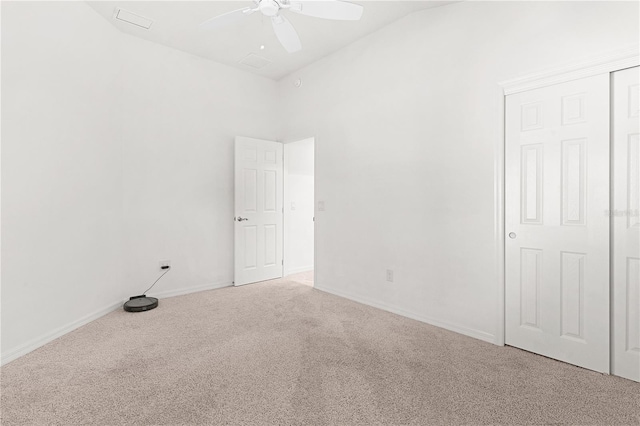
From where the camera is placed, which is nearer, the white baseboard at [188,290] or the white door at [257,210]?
the white baseboard at [188,290]

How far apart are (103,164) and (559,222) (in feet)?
13.4

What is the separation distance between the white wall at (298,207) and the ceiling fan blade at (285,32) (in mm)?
2278

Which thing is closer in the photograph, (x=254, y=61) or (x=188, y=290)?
(x=188, y=290)


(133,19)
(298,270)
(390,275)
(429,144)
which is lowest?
(298,270)

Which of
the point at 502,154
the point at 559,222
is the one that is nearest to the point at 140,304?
the point at 502,154

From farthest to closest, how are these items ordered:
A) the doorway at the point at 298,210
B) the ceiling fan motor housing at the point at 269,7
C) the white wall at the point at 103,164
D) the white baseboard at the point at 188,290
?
the doorway at the point at 298,210 → the white baseboard at the point at 188,290 → the white wall at the point at 103,164 → the ceiling fan motor housing at the point at 269,7

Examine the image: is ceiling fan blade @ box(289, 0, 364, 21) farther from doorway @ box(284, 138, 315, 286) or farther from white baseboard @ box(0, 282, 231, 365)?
white baseboard @ box(0, 282, 231, 365)

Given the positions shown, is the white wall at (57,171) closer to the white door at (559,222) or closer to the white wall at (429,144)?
the white wall at (429,144)

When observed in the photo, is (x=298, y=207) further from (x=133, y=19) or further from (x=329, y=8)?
(x=329, y=8)

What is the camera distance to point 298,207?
537 cm

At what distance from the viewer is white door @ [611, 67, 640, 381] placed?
2094 mm

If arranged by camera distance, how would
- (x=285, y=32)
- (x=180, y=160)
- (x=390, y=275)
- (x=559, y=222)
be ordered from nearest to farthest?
(x=559, y=222) → (x=285, y=32) → (x=390, y=275) → (x=180, y=160)

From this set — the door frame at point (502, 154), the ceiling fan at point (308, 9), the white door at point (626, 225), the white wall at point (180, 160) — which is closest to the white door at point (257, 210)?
the white wall at point (180, 160)

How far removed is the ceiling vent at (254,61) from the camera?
168 inches
